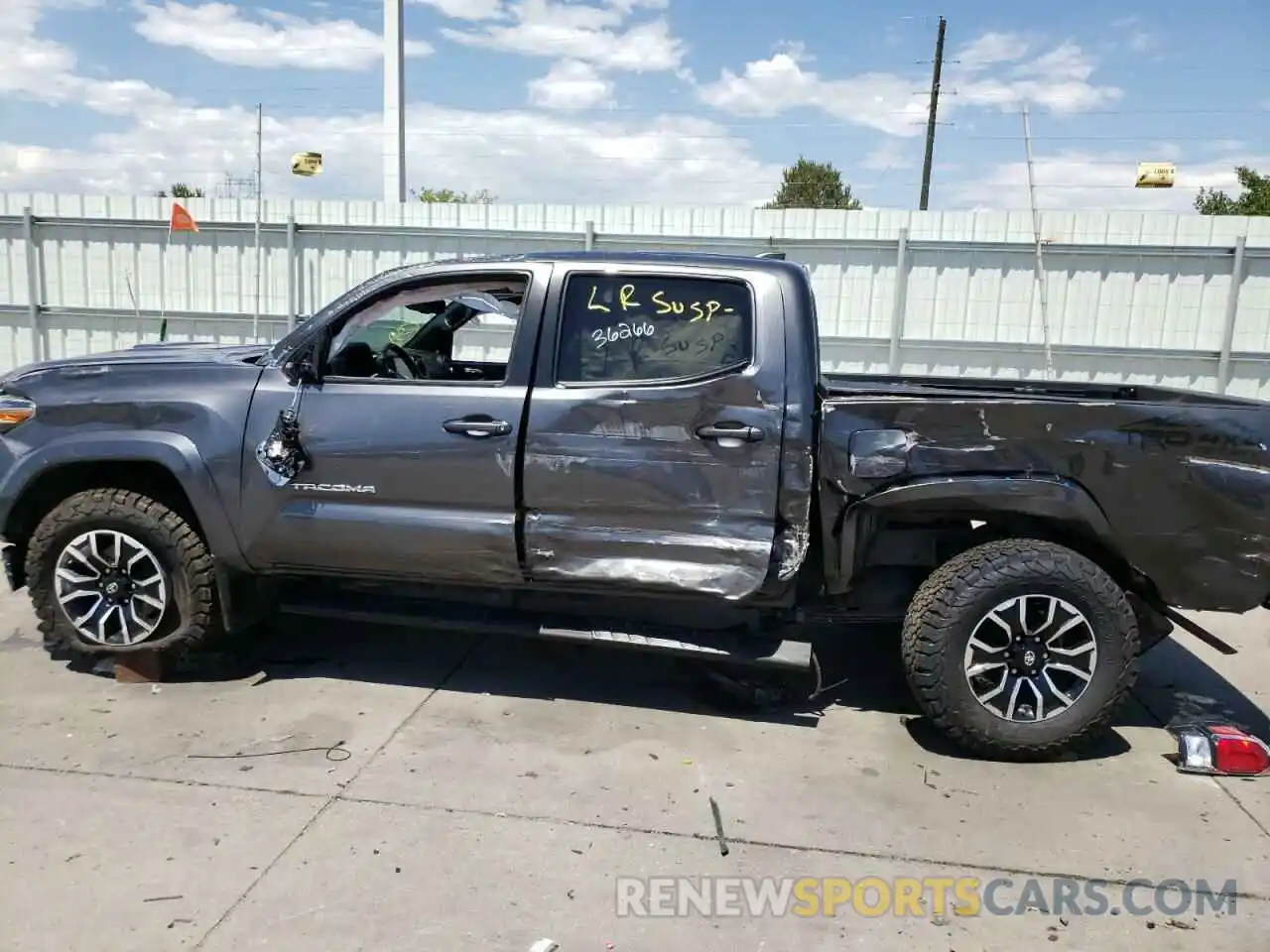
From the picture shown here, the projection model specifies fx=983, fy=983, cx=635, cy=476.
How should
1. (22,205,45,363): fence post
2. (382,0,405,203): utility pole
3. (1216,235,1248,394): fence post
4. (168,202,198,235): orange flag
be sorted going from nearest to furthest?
(1216,235,1248,394): fence post, (168,202,198,235): orange flag, (22,205,45,363): fence post, (382,0,405,203): utility pole

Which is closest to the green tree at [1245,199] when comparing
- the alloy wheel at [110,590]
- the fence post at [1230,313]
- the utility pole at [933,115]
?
the utility pole at [933,115]

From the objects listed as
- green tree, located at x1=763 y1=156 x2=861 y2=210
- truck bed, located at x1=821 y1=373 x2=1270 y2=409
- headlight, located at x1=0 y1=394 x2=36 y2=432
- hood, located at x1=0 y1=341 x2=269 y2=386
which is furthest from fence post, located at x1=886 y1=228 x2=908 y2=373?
green tree, located at x1=763 y1=156 x2=861 y2=210

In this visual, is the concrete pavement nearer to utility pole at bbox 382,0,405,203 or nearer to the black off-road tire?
the black off-road tire

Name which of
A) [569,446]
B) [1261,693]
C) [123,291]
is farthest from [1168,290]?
[123,291]

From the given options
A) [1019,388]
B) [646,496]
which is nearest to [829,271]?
[1019,388]

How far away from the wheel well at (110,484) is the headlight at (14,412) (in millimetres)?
276

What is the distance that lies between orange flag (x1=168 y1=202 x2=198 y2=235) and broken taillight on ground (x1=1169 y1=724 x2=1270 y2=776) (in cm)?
1174

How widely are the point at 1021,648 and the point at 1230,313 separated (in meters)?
8.28

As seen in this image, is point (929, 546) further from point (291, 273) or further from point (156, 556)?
point (291, 273)

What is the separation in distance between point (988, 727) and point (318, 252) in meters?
10.2

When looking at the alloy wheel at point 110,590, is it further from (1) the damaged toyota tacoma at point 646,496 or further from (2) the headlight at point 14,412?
(2) the headlight at point 14,412

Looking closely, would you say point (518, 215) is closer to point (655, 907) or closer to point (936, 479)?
point (936, 479)

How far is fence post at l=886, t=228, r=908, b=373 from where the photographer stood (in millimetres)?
10820

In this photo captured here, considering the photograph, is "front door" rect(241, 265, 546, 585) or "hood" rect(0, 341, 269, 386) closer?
"front door" rect(241, 265, 546, 585)
